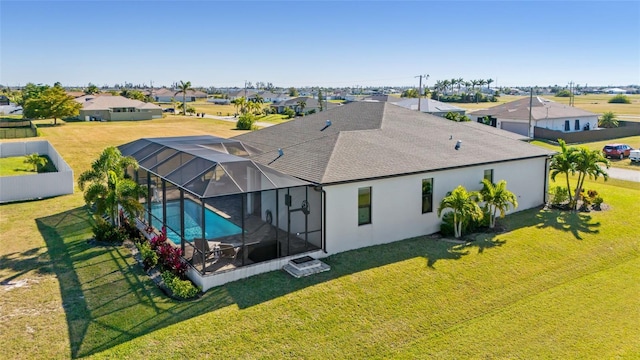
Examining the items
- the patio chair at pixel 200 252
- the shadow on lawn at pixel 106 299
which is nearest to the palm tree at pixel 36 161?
the shadow on lawn at pixel 106 299

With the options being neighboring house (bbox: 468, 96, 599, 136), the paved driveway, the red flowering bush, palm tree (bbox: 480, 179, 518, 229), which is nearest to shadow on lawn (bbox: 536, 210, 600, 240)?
palm tree (bbox: 480, 179, 518, 229)

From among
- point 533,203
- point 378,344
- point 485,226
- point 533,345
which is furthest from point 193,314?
point 533,203

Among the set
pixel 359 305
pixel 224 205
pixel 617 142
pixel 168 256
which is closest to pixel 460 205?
pixel 359 305

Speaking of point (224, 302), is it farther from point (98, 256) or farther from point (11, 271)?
point (11, 271)

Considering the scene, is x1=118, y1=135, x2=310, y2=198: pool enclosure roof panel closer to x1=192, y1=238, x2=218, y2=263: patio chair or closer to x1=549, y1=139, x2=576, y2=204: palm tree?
x1=192, y1=238, x2=218, y2=263: patio chair

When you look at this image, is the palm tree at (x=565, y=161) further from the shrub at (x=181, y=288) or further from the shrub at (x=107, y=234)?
the shrub at (x=107, y=234)
